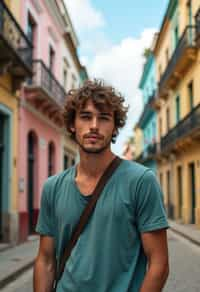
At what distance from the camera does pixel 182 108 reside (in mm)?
23984

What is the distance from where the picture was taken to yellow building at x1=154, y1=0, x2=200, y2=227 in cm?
2020

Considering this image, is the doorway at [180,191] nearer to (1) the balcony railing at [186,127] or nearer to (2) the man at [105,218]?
(1) the balcony railing at [186,127]

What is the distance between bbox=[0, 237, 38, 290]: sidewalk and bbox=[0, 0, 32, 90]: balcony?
4.19 meters

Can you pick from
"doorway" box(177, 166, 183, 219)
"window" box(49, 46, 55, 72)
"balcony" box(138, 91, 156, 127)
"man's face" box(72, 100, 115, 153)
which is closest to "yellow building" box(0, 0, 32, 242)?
"window" box(49, 46, 55, 72)

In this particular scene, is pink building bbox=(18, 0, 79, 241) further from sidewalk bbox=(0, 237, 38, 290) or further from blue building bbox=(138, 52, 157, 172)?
blue building bbox=(138, 52, 157, 172)

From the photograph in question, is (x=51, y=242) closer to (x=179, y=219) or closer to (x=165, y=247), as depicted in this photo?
(x=165, y=247)

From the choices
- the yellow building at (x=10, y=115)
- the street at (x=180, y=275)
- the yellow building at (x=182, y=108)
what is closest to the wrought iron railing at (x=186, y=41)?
the yellow building at (x=182, y=108)

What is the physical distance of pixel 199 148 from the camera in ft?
65.7

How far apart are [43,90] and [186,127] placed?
8.83 m

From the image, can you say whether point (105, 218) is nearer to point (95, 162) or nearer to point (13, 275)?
point (95, 162)

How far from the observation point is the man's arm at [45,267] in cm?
223

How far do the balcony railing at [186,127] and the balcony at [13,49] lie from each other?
7.91 m

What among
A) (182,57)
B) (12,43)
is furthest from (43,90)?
(182,57)

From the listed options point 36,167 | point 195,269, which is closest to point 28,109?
point 36,167
